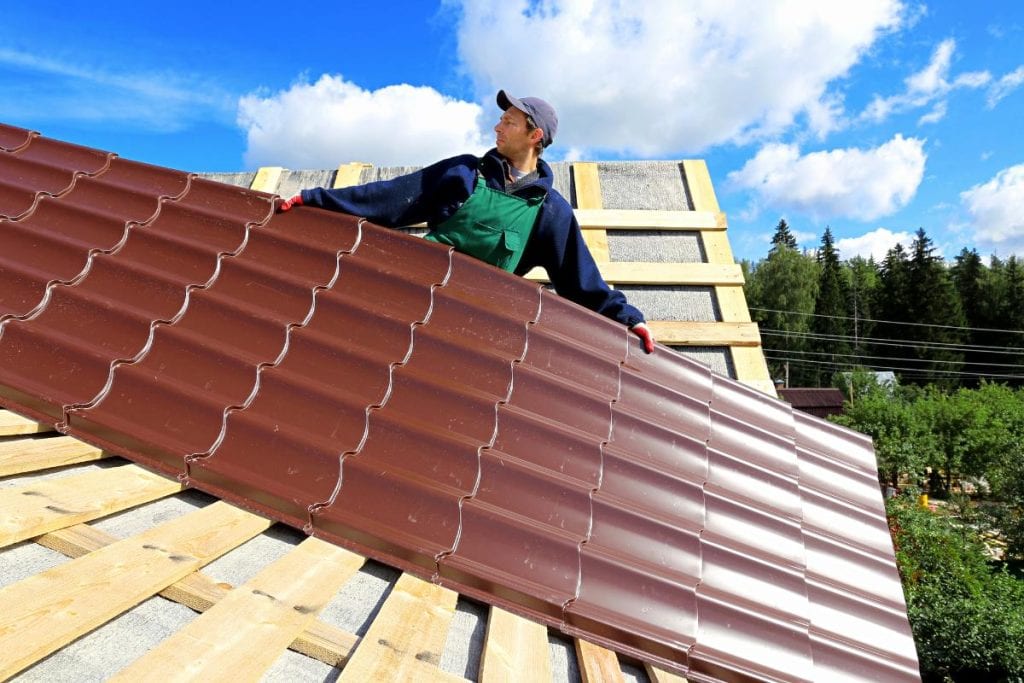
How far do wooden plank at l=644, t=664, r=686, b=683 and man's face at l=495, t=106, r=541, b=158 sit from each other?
226cm

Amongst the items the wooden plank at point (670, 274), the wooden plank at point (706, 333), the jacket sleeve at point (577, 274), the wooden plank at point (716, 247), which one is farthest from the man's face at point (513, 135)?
the wooden plank at point (716, 247)

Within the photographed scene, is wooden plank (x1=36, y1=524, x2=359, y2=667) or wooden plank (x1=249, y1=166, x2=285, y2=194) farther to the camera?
wooden plank (x1=249, y1=166, x2=285, y2=194)

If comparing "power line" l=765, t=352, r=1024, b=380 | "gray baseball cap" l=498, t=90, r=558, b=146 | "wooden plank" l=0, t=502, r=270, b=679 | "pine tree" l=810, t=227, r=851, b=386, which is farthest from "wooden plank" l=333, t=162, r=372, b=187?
"pine tree" l=810, t=227, r=851, b=386

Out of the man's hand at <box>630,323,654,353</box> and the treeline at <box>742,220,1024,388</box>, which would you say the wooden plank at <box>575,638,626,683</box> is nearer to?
the man's hand at <box>630,323,654,353</box>

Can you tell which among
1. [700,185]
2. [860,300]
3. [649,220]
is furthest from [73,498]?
[860,300]

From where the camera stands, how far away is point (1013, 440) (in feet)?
101

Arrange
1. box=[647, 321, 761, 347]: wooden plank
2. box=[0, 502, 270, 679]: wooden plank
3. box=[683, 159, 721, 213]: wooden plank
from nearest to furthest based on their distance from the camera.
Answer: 1. box=[0, 502, 270, 679]: wooden plank
2. box=[647, 321, 761, 347]: wooden plank
3. box=[683, 159, 721, 213]: wooden plank

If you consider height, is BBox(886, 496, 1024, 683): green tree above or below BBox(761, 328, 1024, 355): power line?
below

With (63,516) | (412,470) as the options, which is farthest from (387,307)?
(63,516)

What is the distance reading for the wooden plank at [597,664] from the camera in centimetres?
188

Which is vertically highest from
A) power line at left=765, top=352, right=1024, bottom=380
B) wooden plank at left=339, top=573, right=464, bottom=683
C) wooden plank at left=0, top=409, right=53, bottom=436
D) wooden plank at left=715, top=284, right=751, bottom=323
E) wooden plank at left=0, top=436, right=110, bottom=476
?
power line at left=765, top=352, right=1024, bottom=380

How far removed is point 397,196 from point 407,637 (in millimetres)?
2101

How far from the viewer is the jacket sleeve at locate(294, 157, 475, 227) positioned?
329 cm

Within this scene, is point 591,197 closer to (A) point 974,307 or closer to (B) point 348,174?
(B) point 348,174
